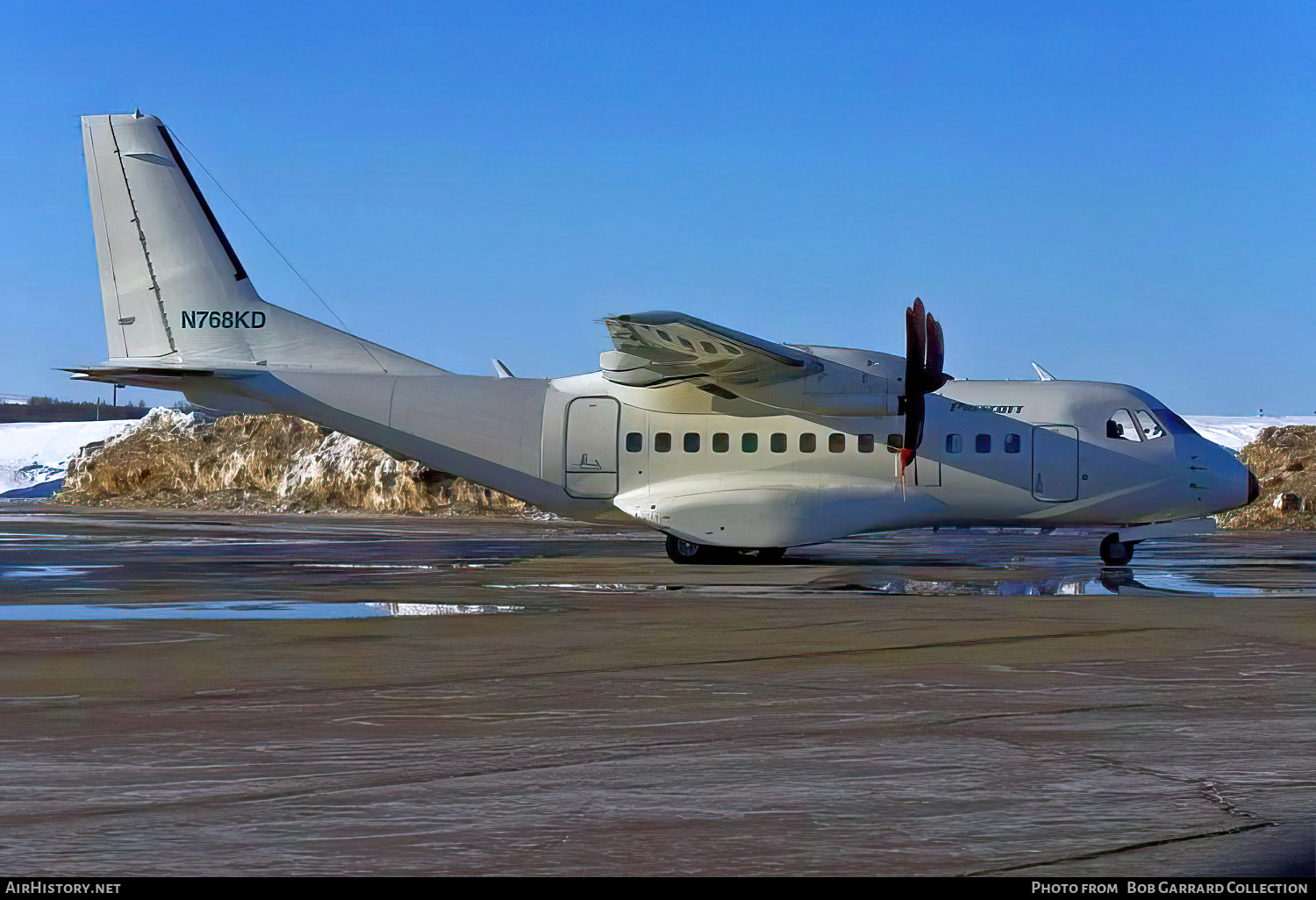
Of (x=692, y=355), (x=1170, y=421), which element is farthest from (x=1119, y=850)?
(x=1170, y=421)

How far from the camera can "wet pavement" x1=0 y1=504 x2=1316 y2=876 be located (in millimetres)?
5082

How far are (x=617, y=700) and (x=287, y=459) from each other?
51.2 m

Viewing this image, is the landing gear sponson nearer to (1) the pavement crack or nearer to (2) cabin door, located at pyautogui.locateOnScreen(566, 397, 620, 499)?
(2) cabin door, located at pyautogui.locateOnScreen(566, 397, 620, 499)

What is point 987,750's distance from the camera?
277 inches

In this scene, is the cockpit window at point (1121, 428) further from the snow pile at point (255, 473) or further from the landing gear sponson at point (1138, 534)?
the snow pile at point (255, 473)

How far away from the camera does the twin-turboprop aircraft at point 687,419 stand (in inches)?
909

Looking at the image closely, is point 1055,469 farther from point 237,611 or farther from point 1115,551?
point 237,611

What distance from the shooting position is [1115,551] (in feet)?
77.3

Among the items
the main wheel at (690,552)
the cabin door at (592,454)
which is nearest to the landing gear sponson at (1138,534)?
the main wheel at (690,552)

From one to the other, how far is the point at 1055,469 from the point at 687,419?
6.80 metres

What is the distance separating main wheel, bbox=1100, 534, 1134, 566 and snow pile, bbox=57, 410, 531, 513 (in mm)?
30730

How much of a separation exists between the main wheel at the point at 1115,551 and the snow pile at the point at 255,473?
3073 cm

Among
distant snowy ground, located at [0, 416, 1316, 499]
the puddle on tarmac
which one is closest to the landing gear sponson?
the puddle on tarmac

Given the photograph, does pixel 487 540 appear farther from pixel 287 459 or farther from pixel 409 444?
pixel 287 459
